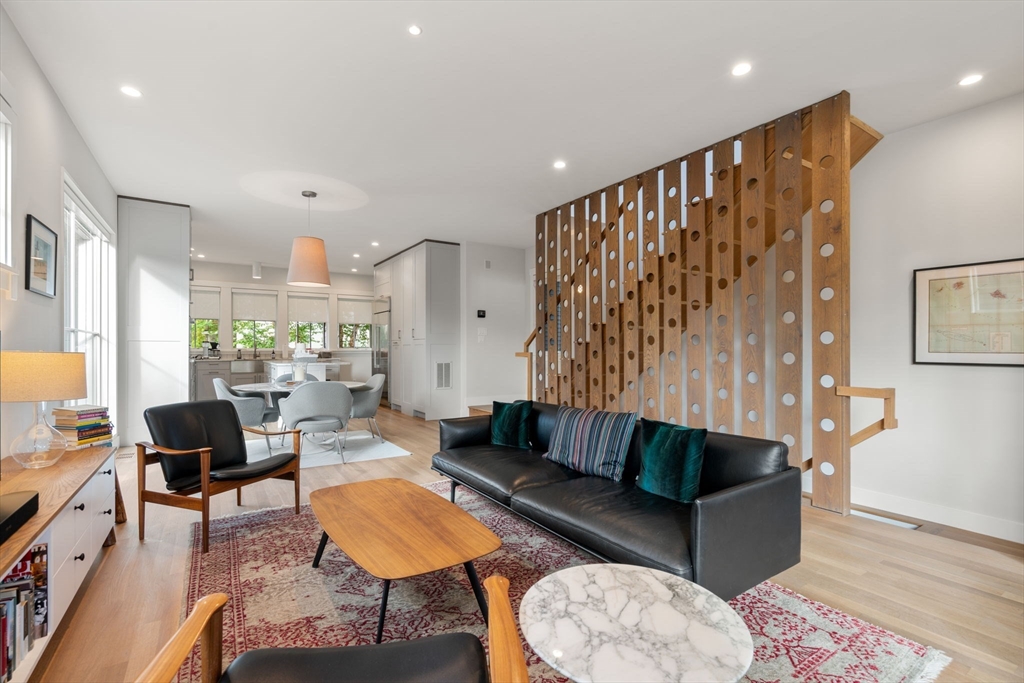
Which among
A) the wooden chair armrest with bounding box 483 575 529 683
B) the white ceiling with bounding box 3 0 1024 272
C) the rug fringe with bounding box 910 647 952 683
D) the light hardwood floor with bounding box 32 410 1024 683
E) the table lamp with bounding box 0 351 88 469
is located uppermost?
the white ceiling with bounding box 3 0 1024 272

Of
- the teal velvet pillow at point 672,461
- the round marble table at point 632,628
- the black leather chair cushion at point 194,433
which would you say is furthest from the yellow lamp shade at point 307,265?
the round marble table at point 632,628

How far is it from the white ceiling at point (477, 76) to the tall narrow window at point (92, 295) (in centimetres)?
65

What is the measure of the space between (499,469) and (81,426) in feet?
7.88

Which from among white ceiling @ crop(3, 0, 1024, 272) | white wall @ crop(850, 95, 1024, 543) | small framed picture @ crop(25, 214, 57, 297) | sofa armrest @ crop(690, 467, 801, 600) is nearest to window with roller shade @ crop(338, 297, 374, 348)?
white ceiling @ crop(3, 0, 1024, 272)

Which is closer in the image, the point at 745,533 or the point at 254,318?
the point at 745,533

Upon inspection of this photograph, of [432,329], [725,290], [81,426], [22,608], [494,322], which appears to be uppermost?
[725,290]

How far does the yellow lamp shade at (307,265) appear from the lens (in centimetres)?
504

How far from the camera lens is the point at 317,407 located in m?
4.76

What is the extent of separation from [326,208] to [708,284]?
4293 millimetres

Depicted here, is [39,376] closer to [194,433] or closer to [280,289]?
[194,433]

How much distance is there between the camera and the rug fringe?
170 cm

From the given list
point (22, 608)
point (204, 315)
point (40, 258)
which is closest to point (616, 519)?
point (22, 608)

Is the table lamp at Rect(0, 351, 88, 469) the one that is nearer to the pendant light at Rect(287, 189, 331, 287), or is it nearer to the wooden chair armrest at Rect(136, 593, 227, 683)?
the wooden chair armrest at Rect(136, 593, 227, 683)

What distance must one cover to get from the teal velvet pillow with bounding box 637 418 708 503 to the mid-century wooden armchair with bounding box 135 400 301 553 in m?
2.32
